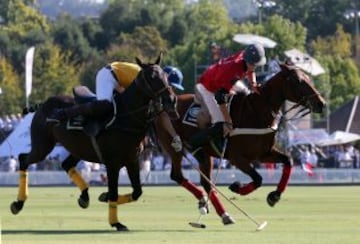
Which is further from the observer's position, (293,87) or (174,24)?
(174,24)

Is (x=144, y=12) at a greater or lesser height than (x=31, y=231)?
lesser

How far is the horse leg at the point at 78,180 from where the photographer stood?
1861cm

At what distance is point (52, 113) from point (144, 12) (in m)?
86.4

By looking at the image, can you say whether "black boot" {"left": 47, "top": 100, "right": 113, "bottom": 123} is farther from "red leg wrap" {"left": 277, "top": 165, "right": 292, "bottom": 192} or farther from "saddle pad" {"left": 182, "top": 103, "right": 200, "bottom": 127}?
"red leg wrap" {"left": 277, "top": 165, "right": 292, "bottom": 192}

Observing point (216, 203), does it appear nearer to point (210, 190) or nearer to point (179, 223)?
point (210, 190)

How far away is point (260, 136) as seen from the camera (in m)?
18.5

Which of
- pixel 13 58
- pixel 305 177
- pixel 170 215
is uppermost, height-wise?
pixel 170 215

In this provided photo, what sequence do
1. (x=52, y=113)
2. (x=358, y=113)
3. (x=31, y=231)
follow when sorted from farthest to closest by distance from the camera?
(x=358, y=113) < (x=52, y=113) < (x=31, y=231)

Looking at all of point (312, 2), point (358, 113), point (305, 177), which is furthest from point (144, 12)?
point (305, 177)

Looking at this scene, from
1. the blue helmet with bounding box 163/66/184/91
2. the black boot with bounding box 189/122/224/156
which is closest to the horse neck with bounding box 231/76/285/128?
the black boot with bounding box 189/122/224/156

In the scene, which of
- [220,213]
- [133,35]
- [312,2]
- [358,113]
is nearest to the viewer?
[220,213]

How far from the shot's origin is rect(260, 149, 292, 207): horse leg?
1805 cm

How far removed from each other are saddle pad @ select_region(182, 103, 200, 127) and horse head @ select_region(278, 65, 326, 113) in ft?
4.89

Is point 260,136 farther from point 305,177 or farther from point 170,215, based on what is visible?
point 305,177
